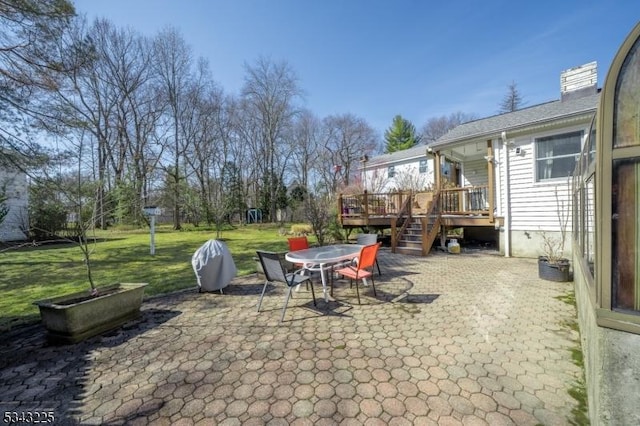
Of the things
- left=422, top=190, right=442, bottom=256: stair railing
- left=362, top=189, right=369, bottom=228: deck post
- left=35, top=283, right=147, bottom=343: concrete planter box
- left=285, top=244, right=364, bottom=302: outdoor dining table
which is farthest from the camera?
left=362, top=189, right=369, bottom=228: deck post

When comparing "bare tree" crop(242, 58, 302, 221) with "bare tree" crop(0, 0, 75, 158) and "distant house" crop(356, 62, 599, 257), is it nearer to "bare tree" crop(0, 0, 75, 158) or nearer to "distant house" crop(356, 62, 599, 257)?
"distant house" crop(356, 62, 599, 257)

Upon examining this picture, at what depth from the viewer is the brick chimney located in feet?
30.1

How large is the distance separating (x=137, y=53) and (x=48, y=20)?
2086cm

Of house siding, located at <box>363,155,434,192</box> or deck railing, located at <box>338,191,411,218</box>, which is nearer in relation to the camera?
deck railing, located at <box>338,191,411,218</box>

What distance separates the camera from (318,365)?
296 centimetres

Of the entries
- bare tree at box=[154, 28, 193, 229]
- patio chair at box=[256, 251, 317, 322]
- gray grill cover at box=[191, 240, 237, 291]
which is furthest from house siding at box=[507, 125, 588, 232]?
bare tree at box=[154, 28, 193, 229]

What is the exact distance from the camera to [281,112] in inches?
1064

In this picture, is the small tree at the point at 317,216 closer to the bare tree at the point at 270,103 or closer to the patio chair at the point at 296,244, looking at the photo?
the patio chair at the point at 296,244

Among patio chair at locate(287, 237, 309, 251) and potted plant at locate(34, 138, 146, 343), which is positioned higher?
patio chair at locate(287, 237, 309, 251)

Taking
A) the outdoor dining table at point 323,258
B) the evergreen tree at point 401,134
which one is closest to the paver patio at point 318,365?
the outdoor dining table at point 323,258

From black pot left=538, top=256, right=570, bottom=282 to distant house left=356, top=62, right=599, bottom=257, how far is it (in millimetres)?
1864

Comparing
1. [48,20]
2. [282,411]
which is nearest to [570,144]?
[282,411]

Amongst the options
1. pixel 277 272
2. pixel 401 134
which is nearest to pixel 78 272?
pixel 277 272

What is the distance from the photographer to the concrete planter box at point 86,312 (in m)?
3.54
